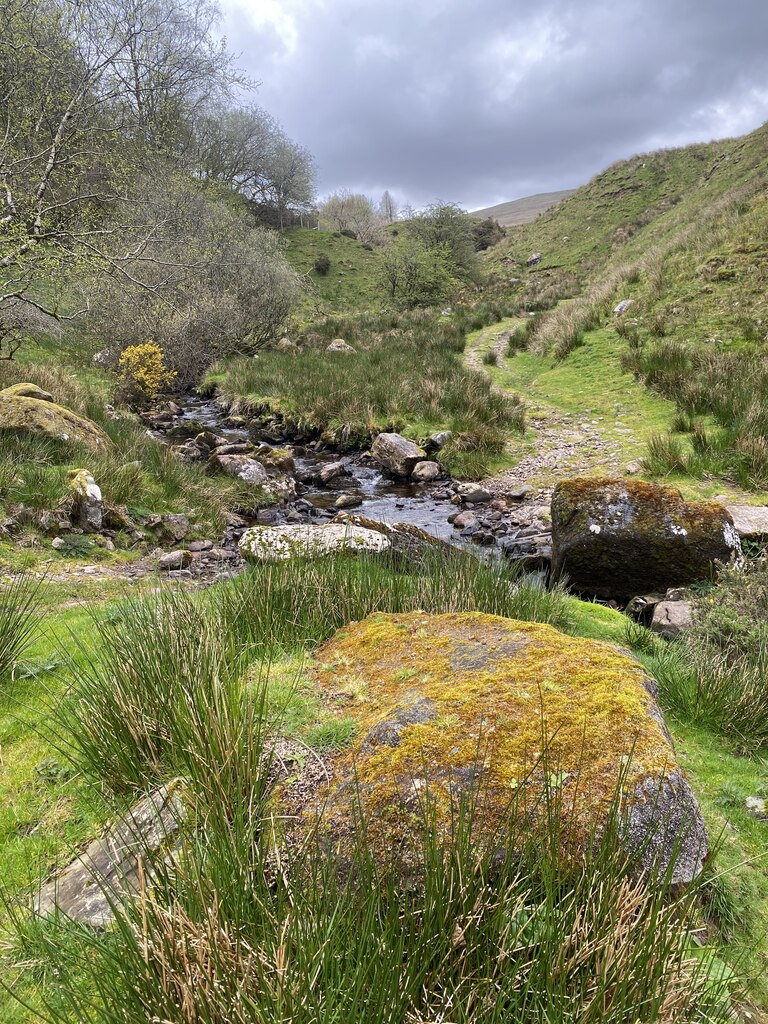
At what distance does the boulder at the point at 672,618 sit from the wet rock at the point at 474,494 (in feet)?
14.0

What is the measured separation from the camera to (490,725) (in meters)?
1.96

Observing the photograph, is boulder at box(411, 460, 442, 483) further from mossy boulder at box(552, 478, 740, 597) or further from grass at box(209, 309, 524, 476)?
mossy boulder at box(552, 478, 740, 597)

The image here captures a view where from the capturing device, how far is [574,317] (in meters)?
17.4

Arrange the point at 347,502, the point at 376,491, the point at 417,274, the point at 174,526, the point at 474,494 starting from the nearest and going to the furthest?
the point at 174,526, the point at 474,494, the point at 347,502, the point at 376,491, the point at 417,274

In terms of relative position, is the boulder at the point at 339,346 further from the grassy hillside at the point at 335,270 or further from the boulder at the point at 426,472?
the grassy hillside at the point at 335,270

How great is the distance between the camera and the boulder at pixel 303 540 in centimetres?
509

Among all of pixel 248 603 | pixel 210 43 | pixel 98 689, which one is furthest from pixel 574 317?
pixel 98 689

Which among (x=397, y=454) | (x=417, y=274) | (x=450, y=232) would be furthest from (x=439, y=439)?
(x=450, y=232)

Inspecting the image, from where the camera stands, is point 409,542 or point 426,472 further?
point 426,472

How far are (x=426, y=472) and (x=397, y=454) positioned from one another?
2.55 feet

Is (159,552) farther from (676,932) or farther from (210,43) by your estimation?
(210,43)

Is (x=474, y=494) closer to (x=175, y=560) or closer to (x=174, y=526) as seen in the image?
(x=174, y=526)

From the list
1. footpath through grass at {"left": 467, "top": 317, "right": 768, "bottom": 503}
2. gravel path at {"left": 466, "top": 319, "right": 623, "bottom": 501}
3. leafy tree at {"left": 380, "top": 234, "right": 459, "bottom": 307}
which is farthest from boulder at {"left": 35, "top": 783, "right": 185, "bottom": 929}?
leafy tree at {"left": 380, "top": 234, "right": 459, "bottom": 307}

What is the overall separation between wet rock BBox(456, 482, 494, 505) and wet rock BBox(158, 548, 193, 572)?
4.86m
